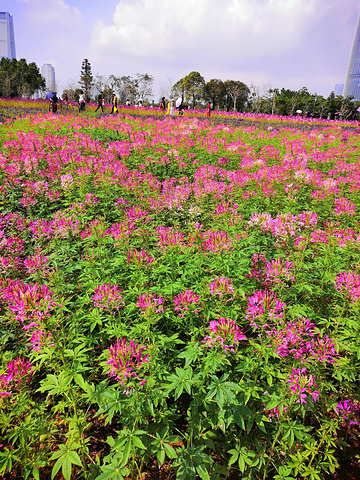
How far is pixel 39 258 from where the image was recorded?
2660 mm

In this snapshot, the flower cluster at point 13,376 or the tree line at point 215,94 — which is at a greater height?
the tree line at point 215,94

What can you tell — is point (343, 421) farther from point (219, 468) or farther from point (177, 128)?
point (177, 128)

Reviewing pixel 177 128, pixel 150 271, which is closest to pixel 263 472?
pixel 150 271

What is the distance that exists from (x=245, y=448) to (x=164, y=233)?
1.91m

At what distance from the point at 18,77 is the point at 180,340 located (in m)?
66.6

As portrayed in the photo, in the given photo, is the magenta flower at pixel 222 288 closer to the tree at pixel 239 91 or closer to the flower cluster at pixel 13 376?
the flower cluster at pixel 13 376

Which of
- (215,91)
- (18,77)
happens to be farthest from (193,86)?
(18,77)

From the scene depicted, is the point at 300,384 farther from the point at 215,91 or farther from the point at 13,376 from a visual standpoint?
the point at 215,91

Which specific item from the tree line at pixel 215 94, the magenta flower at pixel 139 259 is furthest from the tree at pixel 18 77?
the magenta flower at pixel 139 259

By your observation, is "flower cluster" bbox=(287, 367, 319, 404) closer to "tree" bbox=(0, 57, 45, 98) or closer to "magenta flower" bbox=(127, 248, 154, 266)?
"magenta flower" bbox=(127, 248, 154, 266)

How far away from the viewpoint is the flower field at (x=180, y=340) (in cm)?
192

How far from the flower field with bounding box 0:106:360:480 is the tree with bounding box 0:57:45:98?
53112 millimetres

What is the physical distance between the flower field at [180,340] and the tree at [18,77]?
174 feet

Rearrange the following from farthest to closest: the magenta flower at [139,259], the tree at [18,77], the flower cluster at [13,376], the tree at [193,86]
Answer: the tree at [193,86] → the tree at [18,77] → the magenta flower at [139,259] → the flower cluster at [13,376]
